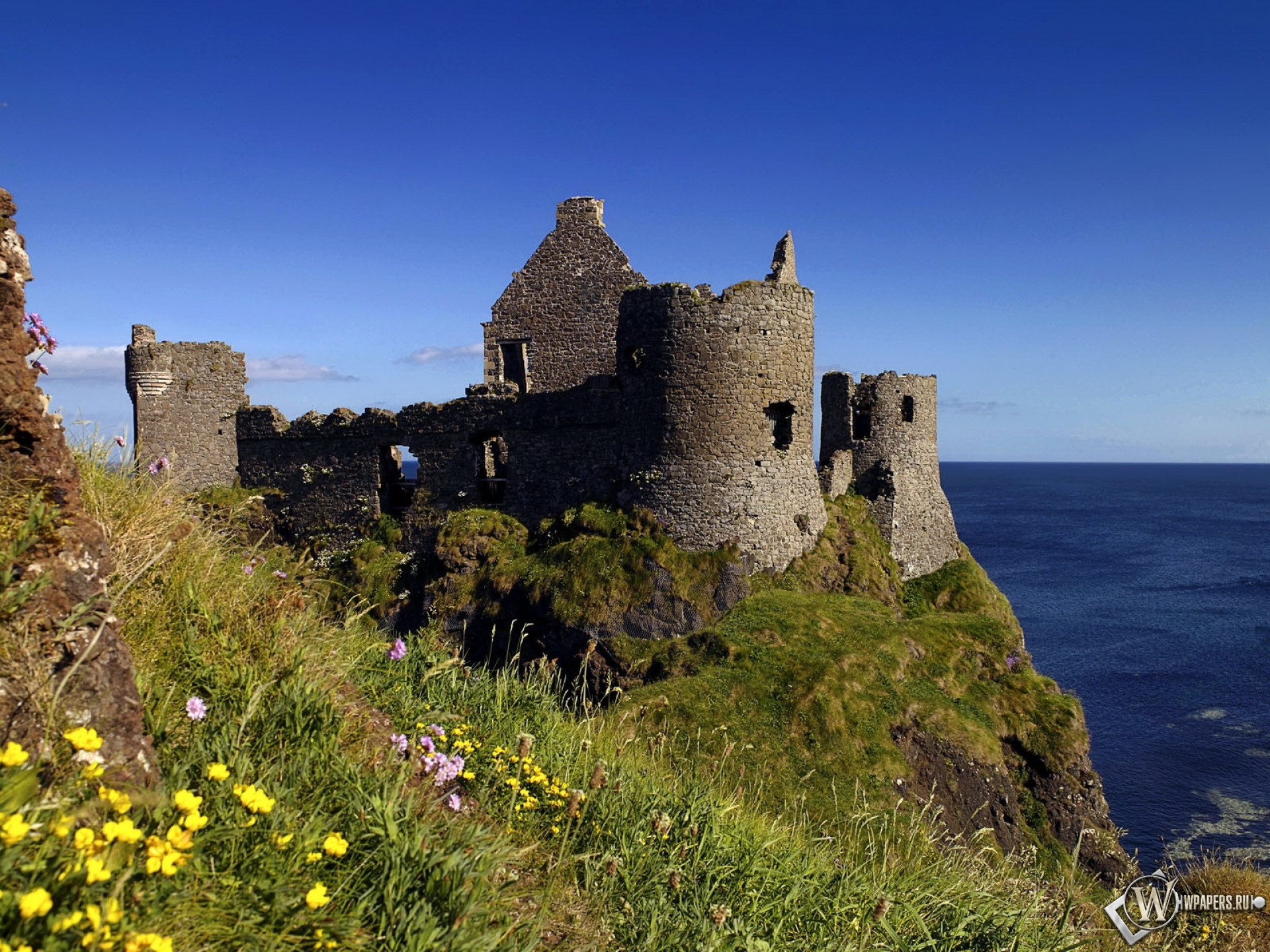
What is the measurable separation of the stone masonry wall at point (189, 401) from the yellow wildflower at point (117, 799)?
71.5 ft

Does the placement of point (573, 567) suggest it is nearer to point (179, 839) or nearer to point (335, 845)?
point (335, 845)

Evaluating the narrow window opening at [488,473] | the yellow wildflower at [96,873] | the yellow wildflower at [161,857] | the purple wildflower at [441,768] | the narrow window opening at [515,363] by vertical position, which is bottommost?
the purple wildflower at [441,768]

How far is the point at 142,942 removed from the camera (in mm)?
2693

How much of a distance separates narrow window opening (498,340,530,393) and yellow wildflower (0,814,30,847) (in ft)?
80.8

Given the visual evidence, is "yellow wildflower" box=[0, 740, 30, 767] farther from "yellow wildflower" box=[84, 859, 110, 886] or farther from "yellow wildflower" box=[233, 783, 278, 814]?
"yellow wildflower" box=[233, 783, 278, 814]

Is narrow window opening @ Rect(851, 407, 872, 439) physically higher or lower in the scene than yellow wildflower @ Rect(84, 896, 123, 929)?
higher

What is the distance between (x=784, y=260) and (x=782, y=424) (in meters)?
6.49

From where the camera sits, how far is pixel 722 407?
19031mm

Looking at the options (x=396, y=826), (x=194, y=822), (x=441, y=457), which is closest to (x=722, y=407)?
(x=441, y=457)

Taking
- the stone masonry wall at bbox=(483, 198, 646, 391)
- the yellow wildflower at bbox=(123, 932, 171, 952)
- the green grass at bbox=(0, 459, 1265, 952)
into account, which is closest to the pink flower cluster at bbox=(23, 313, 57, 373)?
the green grass at bbox=(0, 459, 1265, 952)

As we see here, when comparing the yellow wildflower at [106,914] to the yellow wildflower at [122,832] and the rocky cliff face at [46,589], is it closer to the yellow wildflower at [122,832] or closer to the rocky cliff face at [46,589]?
the yellow wildflower at [122,832]

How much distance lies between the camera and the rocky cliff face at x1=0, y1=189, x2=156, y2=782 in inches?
141

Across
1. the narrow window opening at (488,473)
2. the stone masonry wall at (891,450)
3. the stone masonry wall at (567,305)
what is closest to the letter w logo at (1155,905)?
the stone masonry wall at (891,450)

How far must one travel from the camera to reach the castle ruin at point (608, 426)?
19156 mm
